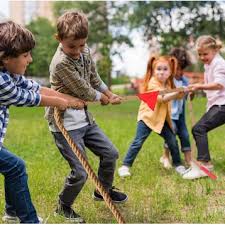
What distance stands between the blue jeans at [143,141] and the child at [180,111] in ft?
0.61

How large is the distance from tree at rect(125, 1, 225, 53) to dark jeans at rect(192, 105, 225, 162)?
23690 millimetres

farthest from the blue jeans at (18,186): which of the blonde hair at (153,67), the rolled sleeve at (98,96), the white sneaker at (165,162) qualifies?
the white sneaker at (165,162)

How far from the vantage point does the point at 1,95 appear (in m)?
3.06

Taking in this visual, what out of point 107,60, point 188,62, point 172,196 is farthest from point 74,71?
point 107,60

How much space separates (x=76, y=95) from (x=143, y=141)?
2.03 metres

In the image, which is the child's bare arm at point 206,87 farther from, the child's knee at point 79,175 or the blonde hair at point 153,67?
the child's knee at point 79,175

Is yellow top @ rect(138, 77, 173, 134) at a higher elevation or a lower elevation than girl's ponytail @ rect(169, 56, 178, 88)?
lower

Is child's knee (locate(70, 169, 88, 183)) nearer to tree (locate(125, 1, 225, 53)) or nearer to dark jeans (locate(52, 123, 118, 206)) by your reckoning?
dark jeans (locate(52, 123, 118, 206))

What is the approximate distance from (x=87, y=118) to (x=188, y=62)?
252cm

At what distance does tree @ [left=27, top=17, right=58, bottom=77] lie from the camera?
37.9m

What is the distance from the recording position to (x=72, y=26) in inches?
139

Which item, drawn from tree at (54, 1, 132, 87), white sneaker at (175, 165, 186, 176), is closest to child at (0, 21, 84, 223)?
white sneaker at (175, 165, 186, 176)

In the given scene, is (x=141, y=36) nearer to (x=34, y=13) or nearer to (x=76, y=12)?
(x=34, y=13)

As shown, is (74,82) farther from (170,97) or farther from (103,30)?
(103,30)
